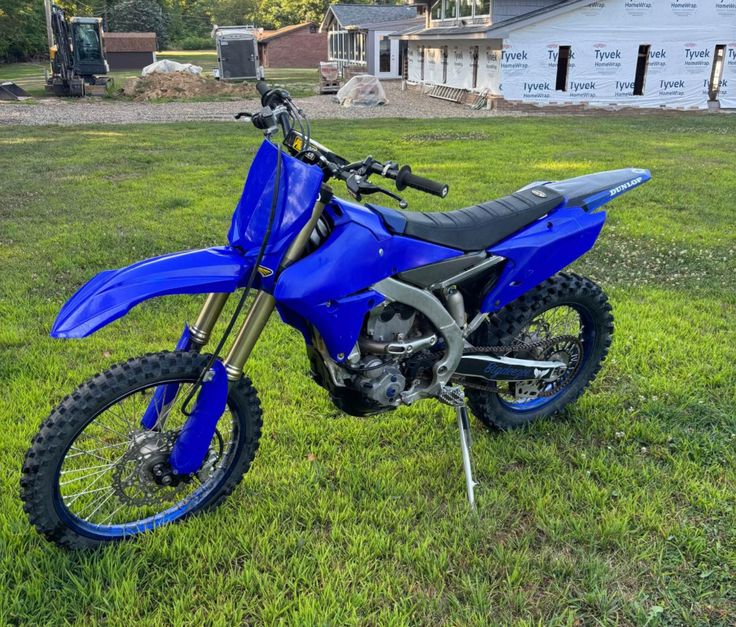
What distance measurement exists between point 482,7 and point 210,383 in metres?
23.9

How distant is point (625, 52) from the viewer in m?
21.3

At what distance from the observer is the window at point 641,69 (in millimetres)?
21581

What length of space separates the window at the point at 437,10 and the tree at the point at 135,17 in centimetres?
4433

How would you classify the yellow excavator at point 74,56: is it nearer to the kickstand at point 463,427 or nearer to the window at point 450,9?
the window at point 450,9

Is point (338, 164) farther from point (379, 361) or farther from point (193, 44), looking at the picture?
point (193, 44)

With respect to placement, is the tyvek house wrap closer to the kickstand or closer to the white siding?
the white siding

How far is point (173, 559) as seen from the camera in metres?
2.47

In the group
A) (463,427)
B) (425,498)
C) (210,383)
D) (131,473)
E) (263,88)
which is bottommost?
(425,498)

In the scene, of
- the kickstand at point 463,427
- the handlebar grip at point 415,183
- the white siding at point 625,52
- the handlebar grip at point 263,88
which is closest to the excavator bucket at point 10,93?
the white siding at point 625,52

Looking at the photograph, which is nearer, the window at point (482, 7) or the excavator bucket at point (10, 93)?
the window at point (482, 7)

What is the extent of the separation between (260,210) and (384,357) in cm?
79

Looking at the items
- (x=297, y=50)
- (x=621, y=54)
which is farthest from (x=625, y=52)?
(x=297, y=50)

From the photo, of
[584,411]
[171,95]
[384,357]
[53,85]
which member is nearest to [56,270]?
[384,357]

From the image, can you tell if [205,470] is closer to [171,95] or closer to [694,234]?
[694,234]
